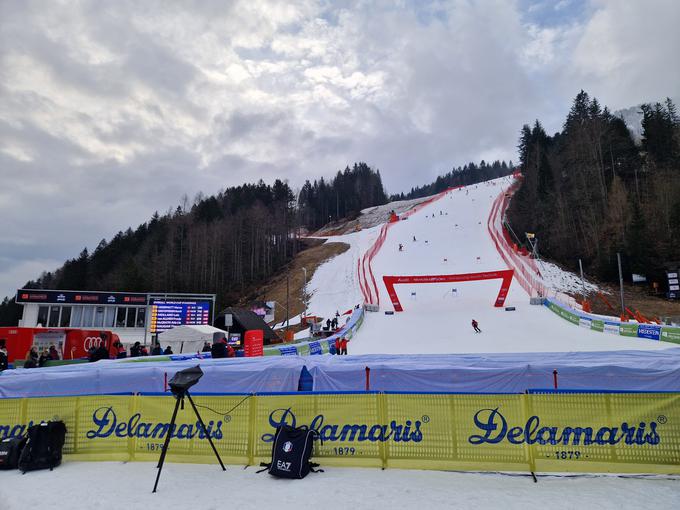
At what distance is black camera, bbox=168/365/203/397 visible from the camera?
19.7 feet

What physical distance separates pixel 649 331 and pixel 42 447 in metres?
27.6

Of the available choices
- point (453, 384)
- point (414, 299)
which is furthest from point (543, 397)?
point (414, 299)

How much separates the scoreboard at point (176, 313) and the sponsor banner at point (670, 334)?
30453 millimetres

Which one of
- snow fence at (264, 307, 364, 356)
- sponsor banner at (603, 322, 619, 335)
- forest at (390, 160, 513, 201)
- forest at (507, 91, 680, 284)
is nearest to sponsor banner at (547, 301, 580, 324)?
sponsor banner at (603, 322, 619, 335)

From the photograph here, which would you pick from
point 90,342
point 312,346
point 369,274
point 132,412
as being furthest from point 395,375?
point 369,274

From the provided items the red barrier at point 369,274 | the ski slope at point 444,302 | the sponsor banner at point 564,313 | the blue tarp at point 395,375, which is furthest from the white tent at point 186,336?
the sponsor banner at point 564,313

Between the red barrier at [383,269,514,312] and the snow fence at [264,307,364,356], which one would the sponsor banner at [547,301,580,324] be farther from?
the snow fence at [264,307,364,356]

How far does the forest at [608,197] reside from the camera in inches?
1855

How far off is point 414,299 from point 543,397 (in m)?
36.1

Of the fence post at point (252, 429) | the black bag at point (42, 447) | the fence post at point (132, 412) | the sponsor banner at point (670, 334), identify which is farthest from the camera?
the sponsor banner at point (670, 334)

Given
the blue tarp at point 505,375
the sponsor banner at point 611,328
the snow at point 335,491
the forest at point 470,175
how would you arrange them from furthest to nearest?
1. the forest at point 470,175
2. the sponsor banner at point 611,328
3. the blue tarp at point 505,375
4. the snow at point 335,491

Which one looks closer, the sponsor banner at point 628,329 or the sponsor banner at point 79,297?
the sponsor banner at point 628,329

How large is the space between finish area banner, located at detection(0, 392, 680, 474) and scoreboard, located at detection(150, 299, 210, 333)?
86.3 ft

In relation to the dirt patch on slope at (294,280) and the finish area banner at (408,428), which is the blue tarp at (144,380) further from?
the dirt patch on slope at (294,280)
